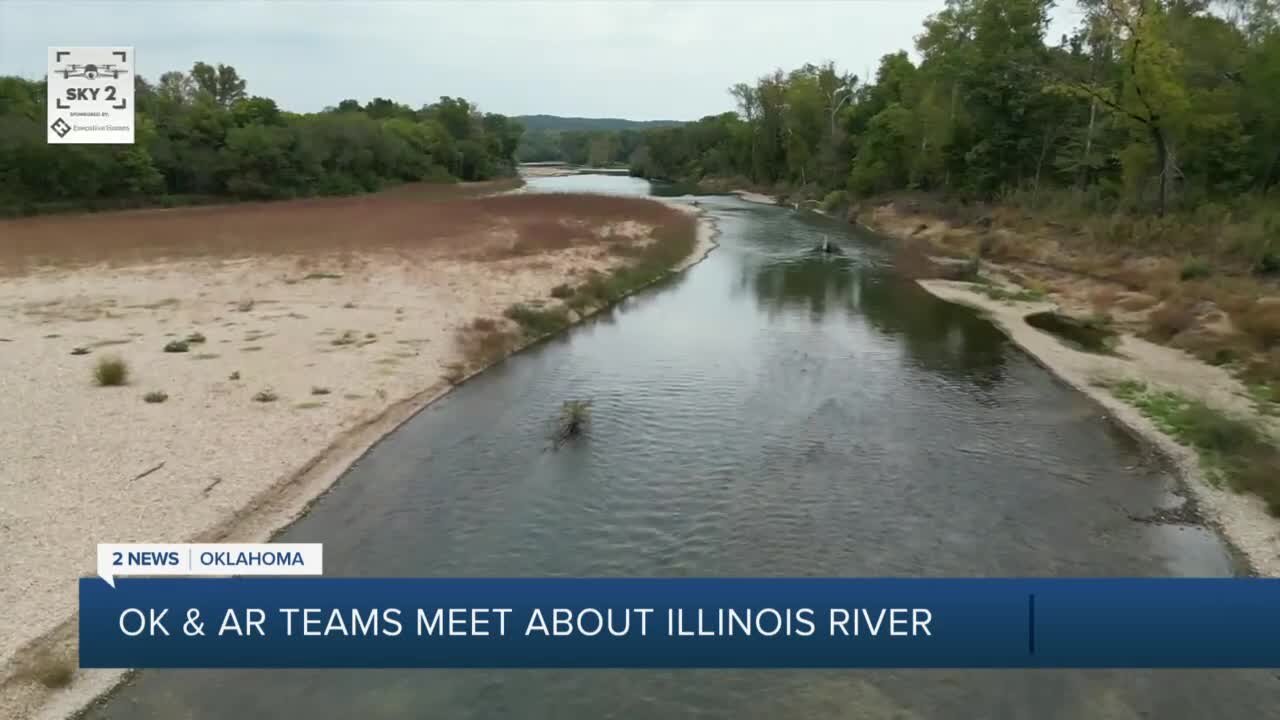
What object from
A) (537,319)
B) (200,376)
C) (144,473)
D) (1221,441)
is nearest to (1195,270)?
(1221,441)

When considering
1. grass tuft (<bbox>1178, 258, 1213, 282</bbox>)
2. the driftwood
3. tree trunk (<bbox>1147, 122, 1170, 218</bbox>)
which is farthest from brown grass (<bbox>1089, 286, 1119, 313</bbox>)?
the driftwood

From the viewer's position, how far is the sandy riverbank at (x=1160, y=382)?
49.0ft

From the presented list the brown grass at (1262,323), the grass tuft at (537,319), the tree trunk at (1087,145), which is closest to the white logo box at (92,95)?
the grass tuft at (537,319)

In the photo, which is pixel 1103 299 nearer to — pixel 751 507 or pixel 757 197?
pixel 751 507

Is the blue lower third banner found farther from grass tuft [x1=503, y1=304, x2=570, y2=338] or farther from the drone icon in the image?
grass tuft [x1=503, y1=304, x2=570, y2=338]

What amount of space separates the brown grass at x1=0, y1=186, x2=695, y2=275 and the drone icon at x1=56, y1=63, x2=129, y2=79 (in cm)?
2472

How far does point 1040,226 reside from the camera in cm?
5081

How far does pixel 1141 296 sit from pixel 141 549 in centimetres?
3524

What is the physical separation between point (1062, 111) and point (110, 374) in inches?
2471

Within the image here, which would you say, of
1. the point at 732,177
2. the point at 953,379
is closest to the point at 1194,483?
the point at 953,379

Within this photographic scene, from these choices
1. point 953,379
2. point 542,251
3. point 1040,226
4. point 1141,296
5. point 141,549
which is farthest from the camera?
point 1040,226

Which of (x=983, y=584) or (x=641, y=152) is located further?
(x=641, y=152)

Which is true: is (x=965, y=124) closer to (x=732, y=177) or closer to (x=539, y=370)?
(x=539, y=370)

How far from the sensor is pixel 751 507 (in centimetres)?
1603
